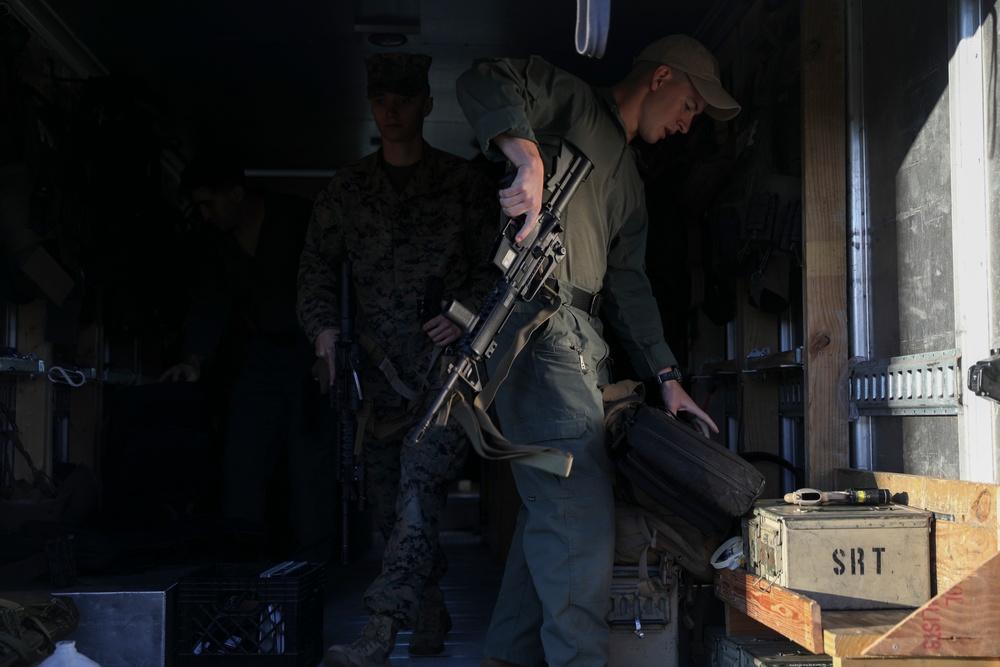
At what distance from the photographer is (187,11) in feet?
13.4

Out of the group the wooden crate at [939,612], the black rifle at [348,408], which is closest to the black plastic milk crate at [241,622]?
the black rifle at [348,408]

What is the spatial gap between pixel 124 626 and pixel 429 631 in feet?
3.17

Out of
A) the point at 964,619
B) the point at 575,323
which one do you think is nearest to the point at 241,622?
the point at 575,323

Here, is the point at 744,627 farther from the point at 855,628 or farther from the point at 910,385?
the point at 910,385

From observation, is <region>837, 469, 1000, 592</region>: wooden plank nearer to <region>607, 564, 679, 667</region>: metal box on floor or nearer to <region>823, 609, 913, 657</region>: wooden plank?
<region>823, 609, 913, 657</region>: wooden plank

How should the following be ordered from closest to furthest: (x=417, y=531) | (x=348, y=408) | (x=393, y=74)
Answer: (x=417, y=531), (x=348, y=408), (x=393, y=74)

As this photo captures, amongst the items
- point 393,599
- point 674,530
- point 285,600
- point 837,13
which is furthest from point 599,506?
point 837,13

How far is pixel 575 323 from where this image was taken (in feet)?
9.46

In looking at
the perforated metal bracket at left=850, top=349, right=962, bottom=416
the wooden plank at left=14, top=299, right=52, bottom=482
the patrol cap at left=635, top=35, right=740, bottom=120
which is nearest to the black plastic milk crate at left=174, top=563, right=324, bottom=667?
the wooden plank at left=14, top=299, right=52, bottom=482

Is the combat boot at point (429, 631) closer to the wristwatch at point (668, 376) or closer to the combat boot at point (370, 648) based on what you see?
the combat boot at point (370, 648)

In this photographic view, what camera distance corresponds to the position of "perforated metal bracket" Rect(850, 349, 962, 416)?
7.94 feet

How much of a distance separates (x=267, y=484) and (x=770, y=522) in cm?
299

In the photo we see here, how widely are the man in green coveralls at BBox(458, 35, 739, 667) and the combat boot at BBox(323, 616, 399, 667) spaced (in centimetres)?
32

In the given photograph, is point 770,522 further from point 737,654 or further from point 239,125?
point 239,125
